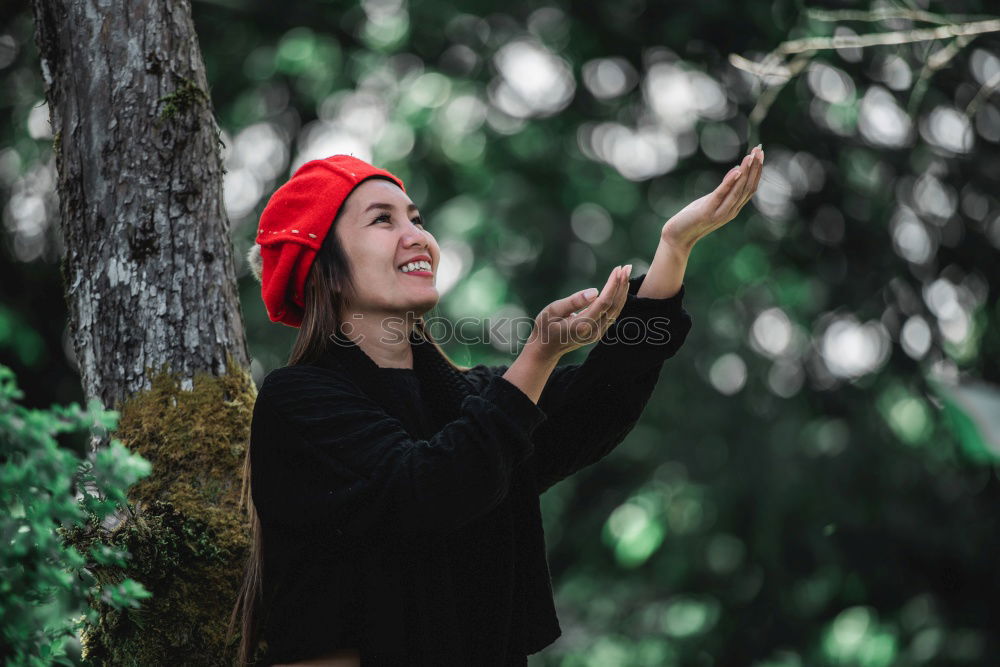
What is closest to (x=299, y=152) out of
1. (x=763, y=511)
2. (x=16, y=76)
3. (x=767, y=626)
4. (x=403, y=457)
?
(x=16, y=76)

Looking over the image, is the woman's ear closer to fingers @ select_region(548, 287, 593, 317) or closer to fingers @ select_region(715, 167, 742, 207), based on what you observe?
fingers @ select_region(548, 287, 593, 317)

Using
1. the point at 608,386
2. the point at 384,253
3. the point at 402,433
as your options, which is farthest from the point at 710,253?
the point at 402,433

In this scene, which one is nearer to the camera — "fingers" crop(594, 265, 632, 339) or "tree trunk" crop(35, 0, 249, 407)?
"fingers" crop(594, 265, 632, 339)

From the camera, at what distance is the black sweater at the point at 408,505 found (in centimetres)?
197

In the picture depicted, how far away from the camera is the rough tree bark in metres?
2.47

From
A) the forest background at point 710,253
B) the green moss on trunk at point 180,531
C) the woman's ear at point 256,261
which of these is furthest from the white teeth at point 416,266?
the forest background at point 710,253

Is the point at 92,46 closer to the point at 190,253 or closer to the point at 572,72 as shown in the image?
the point at 190,253

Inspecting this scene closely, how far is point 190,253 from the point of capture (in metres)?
2.58

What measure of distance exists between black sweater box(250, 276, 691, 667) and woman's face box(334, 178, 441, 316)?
0.14 m

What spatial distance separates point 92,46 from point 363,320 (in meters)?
1.03

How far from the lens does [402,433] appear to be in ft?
6.75

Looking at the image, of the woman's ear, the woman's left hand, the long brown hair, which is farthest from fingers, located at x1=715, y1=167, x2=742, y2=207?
the woman's ear

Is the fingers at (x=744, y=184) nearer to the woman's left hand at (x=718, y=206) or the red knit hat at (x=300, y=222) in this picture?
the woman's left hand at (x=718, y=206)

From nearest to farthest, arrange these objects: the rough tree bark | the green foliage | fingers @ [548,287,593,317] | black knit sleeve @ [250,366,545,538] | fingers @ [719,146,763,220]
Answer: the green foliage
black knit sleeve @ [250,366,545,538]
fingers @ [548,287,593,317]
fingers @ [719,146,763,220]
the rough tree bark
